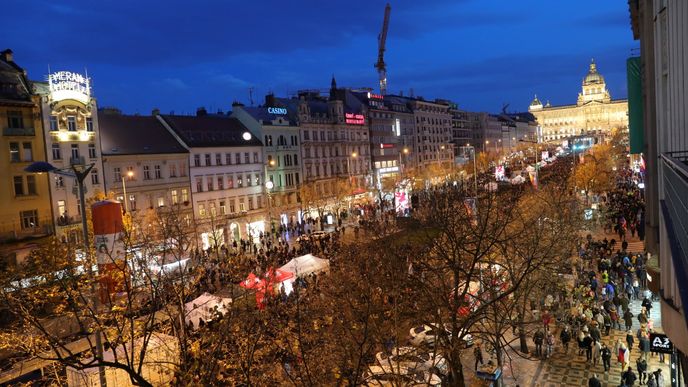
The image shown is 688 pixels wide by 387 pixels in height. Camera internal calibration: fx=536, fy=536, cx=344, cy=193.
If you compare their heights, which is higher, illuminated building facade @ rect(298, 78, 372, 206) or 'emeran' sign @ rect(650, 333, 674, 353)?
illuminated building facade @ rect(298, 78, 372, 206)

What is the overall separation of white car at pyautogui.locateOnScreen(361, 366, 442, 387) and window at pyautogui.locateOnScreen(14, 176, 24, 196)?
3432 centimetres

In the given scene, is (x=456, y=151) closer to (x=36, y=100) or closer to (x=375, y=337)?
(x=36, y=100)

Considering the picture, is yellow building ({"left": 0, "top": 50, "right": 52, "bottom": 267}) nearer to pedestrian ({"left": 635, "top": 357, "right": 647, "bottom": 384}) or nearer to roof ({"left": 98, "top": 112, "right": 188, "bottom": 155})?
roof ({"left": 98, "top": 112, "right": 188, "bottom": 155})

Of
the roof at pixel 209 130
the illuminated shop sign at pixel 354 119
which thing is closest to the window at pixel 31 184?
the roof at pixel 209 130

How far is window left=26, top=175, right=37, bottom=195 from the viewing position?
4103 cm

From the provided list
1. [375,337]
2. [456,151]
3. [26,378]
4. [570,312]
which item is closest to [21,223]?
[26,378]

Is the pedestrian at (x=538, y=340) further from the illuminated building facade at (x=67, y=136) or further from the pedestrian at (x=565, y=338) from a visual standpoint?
the illuminated building facade at (x=67, y=136)

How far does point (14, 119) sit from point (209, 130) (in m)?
20.0

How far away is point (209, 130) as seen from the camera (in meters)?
57.5

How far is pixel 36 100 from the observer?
136 ft

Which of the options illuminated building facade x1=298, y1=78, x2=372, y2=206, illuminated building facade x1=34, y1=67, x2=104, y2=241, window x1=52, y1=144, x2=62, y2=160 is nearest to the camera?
illuminated building facade x1=34, y1=67, x2=104, y2=241

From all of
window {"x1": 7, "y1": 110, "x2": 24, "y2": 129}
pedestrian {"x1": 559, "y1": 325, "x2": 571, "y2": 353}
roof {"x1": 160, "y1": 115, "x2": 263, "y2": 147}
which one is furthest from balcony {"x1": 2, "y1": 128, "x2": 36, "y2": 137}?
pedestrian {"x1": 559, "y1": 325, "x2": 571, "y2": 353}

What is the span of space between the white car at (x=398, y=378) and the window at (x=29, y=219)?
33560 mm

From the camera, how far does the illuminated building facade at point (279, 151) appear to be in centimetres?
6222
